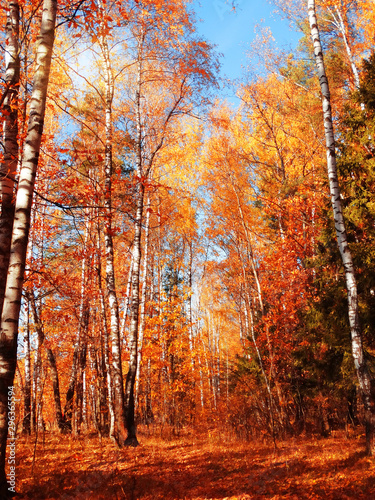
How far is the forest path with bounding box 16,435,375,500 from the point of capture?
445 centimetres

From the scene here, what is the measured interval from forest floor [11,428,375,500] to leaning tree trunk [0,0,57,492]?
158 centimetres

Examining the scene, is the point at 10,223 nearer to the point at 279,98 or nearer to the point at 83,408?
the point at 83,408

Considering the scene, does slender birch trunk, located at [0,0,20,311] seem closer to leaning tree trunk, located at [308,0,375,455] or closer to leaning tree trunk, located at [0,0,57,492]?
leaning tree trunk, located at [0,0,57,492]

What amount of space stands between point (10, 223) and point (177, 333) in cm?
1082

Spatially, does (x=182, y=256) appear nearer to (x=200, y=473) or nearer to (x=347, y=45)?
(x=347, y=45)

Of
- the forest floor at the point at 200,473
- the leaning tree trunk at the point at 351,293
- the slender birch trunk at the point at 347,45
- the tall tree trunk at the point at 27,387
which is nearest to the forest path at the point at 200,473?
the forest floor at the point at 200,473

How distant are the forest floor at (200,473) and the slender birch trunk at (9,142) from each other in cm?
275

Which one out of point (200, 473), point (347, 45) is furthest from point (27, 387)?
point (347, 45)

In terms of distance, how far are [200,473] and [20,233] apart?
4.71 m

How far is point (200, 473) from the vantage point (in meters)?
5.79

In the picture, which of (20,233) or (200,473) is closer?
(20,233)

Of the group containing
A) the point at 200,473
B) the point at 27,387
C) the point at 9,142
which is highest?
the point at 9,142

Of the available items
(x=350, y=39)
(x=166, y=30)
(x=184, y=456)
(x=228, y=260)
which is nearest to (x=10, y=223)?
Answer: (x=184, y=456)

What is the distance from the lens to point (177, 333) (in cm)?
1447
